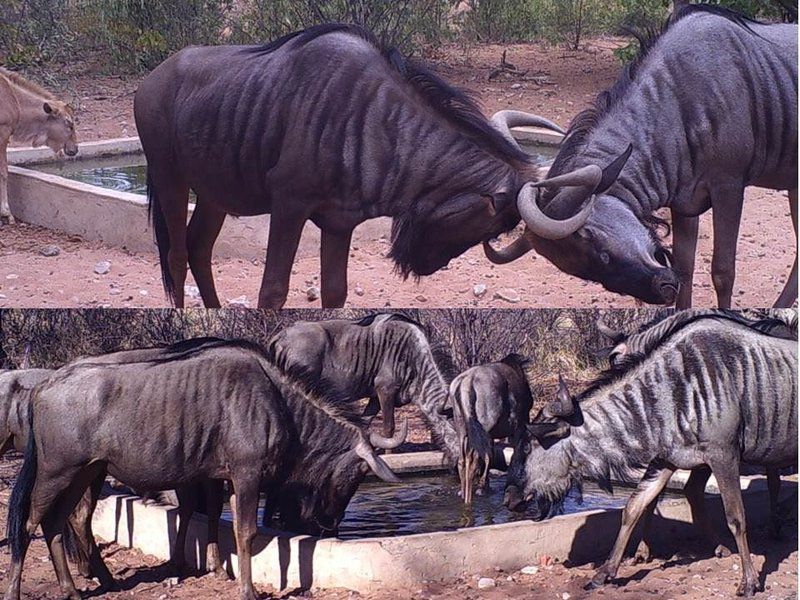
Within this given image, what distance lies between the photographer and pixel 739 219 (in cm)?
499

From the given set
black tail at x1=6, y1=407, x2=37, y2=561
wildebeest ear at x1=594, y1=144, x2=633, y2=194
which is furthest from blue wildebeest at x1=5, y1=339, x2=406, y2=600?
wildebeest ear at x1=594, y1=144, x2=633, y2=194

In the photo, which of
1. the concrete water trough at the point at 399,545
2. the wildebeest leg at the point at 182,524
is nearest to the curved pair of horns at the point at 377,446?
the concrete water trough at the point at 399,545

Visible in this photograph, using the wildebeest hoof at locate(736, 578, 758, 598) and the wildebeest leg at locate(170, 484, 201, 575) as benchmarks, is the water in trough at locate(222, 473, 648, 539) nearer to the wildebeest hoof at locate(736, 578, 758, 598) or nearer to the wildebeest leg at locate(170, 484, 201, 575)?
the wildebeest leg at locate(170, 484, 201, 575)

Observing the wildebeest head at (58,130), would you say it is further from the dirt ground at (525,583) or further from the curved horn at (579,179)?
the curved horn at (579,179)

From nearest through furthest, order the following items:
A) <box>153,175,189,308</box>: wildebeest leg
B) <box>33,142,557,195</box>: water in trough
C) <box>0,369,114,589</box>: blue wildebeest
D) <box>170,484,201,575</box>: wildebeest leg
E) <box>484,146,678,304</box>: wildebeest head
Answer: <box>484,146,678,304</box>: wildebeest head, <box>0,369,114,589</box>: blue wildebeest, <box>170,484,201,575</box>: wildebeest leg, <box>153,175,189,308</box>: wildebeest leg, <box>33,142,557,195</box>: water in trough

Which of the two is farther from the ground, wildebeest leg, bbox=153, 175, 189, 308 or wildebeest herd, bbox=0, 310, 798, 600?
wildebeest leg, bbox=153, 175, 189, 308

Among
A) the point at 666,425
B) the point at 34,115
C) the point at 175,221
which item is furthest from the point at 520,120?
the point at 34,115

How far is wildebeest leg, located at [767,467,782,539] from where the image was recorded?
529 cm

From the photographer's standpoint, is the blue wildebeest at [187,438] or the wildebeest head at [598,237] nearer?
the blue wildebeest at [187,438]

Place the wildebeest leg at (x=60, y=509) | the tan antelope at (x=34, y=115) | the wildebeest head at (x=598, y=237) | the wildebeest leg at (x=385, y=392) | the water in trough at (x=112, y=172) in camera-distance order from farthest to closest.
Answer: the tan antelope at (x=34, y=115) < the water in trough at (x=112, y=172) < the wildebeest leg at (x=385, y=392) < the wildebeest head at (x=598, y=237) < the wildebeest leg at (x=60, y=509)

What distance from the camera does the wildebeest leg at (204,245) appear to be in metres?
5.06

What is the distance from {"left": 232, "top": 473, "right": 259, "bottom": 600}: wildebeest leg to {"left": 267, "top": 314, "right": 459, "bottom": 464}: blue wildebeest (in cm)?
58

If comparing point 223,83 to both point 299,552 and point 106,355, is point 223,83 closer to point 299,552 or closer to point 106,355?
point 106,355

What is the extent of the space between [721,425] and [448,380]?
1092 millimetres
